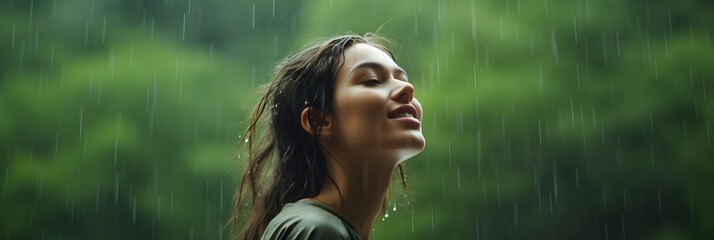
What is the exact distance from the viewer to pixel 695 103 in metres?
3.85

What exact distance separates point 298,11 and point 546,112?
1946 millimetres

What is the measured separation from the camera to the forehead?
121cm

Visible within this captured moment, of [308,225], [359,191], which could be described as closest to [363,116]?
[359,191]

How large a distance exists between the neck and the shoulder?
12 centimetres

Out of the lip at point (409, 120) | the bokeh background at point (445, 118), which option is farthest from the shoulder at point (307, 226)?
the bokeh background at point (445, 118)

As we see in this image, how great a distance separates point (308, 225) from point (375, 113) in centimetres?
29

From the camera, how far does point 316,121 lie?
119 centimetres

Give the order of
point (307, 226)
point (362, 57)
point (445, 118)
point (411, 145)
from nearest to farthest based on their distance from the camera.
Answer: point (307, 226) → point (411, 145) → point (362, 57) → point (445, 118)

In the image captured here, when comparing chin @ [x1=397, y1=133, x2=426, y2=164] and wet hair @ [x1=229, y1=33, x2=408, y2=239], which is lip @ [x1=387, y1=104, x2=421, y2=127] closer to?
chin @ [x1=397, y1=133, x2=426, y2=164]

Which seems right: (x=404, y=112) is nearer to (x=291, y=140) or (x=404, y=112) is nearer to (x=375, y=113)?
(x=375, y=113)

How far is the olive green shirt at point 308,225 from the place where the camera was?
0.92m

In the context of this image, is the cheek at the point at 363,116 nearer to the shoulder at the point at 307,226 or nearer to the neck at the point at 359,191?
the neck at the point at 359,191

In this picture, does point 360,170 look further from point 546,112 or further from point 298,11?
point 298,11

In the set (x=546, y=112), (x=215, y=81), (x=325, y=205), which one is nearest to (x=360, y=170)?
(x=325, y=205)
